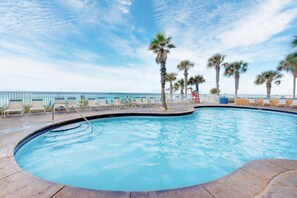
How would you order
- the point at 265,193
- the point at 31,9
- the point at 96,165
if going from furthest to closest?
1. the point at 31,9
2. the point at 96,165
3. the point at 265,193

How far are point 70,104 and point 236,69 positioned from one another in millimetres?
23054

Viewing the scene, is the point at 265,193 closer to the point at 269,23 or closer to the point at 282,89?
the point at 269,23

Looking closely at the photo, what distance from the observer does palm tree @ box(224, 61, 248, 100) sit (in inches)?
824

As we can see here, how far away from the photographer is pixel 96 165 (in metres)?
3.42

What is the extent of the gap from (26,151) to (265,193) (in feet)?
16.8

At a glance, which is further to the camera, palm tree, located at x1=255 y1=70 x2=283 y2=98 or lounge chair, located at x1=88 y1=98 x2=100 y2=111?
palm tree, located at x1=255 y1=70 x2=283 y2=98

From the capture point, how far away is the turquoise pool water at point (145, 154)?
2.95 m

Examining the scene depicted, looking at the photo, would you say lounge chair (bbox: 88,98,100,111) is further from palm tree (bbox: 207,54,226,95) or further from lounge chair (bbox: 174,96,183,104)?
palm tree (bbox: 207,54,226,95)

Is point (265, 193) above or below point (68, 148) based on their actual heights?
above

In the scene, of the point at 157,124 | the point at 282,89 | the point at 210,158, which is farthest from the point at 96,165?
the point at 282,89

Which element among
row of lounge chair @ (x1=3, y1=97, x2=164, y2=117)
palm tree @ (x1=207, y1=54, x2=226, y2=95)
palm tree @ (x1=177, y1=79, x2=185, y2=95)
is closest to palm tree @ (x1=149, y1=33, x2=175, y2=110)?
row of lounge chair @ (x1=3, y1=97, x2=164, y2=117)

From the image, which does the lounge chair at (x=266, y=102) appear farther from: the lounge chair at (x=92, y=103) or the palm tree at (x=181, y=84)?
the palm tree at (x=181, y=84)

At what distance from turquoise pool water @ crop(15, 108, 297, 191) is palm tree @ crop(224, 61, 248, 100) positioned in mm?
17307

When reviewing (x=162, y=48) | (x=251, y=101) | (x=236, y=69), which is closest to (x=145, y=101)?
(x=162, y=48)
